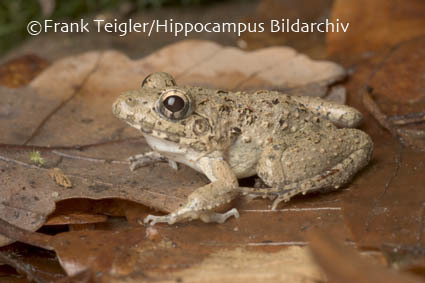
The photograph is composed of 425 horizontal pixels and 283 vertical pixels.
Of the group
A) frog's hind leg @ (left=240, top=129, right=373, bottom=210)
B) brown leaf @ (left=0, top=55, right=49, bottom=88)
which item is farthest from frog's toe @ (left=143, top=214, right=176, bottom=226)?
brown leaf @ (left=0, top=55, right=49, bottom=88)

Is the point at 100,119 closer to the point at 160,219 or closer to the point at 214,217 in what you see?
the point at 160,219

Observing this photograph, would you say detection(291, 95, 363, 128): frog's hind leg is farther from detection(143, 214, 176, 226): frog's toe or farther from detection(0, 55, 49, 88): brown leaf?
detection(0, 55, 49, 88): brown leaf

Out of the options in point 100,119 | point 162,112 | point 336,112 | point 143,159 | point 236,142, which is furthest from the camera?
point 100,119

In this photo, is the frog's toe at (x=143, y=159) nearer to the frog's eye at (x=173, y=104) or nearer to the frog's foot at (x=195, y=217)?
the frog's eye at (x=173, y=104)

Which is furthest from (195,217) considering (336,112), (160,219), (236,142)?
(336,112)

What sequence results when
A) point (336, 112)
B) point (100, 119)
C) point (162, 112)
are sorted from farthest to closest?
point (100, 119)
point (336, 112)
point (162, 112)

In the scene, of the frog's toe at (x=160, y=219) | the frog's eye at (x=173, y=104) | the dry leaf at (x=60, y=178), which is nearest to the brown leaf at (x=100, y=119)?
the dry leaf at (x=60, y=178)

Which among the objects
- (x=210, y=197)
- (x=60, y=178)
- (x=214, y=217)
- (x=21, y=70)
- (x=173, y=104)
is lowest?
(x=214, y=217)

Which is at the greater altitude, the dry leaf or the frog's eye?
the frog's eye

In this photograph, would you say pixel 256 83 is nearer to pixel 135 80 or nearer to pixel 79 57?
pixel 135 80
